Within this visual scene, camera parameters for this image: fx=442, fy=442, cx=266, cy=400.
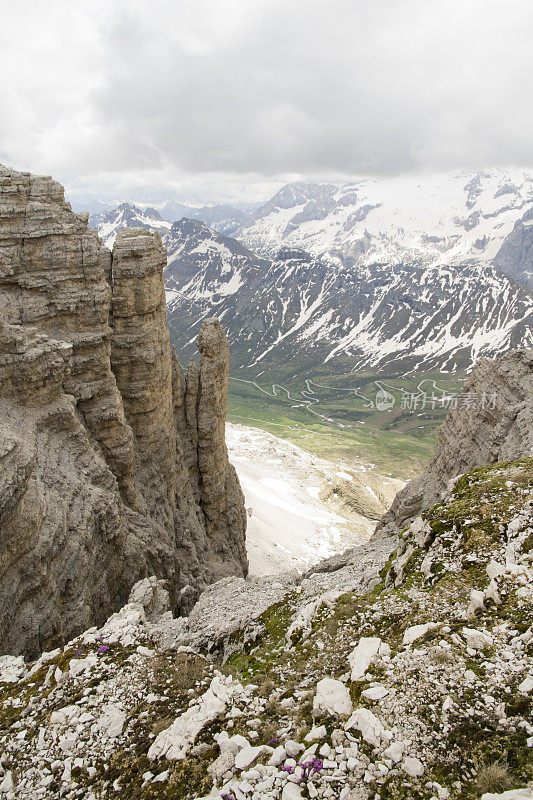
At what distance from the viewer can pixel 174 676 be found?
16.4 meters

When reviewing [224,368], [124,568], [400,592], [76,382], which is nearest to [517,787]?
[400,592]

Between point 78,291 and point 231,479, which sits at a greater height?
point 78,291

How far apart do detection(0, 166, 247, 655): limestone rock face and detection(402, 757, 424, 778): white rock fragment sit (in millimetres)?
18456

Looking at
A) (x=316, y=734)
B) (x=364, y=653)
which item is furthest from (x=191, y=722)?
(x=364, y=653)

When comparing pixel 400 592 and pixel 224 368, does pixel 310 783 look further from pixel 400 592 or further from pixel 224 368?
pixel 224 368

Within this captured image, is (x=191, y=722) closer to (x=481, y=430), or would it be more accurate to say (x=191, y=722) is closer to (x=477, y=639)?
(x=477, y=639)

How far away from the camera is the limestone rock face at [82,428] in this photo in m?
22.8

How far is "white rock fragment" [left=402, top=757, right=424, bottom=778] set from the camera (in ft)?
33.4

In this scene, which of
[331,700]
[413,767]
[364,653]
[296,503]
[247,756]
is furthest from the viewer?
[296,503]

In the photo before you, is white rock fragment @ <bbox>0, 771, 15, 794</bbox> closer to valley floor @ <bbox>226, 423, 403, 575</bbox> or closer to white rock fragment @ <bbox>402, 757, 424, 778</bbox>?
white rock fragment @ <bbox>402, 757, 424, 778</bbox>

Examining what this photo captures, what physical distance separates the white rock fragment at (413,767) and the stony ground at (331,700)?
23 millimetres

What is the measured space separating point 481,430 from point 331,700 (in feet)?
121

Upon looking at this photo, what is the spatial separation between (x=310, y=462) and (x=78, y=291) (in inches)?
4452

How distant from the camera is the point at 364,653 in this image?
1517cm
